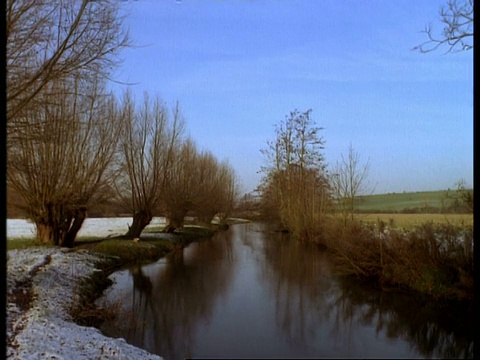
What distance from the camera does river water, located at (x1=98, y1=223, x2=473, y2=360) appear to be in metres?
1.80

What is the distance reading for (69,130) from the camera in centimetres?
294

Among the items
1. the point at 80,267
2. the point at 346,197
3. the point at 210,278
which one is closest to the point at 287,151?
the point at 346,197

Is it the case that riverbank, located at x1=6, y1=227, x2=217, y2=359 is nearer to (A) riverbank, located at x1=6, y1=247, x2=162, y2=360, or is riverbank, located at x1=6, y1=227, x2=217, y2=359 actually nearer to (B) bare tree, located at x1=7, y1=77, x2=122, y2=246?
(A) riverbank, located at x1=6, y1=247, x2=162, y2=360

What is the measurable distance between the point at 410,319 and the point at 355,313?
559mm

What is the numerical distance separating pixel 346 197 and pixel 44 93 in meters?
4.10

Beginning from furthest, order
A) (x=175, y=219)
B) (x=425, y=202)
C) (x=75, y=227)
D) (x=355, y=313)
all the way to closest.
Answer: (x=175, y=219)
(x=75, y=227)
(x=355, y=313)
(x=425, y=202)

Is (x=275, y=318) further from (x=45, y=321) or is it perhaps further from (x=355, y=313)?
(x=45, y=321)

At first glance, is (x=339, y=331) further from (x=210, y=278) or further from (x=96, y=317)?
(x=210, y=278)

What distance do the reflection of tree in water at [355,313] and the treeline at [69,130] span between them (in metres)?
1.72

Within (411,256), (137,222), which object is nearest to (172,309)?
(411,256)

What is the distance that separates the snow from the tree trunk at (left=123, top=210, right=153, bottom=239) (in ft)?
12.9

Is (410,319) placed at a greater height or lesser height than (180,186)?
lesser
